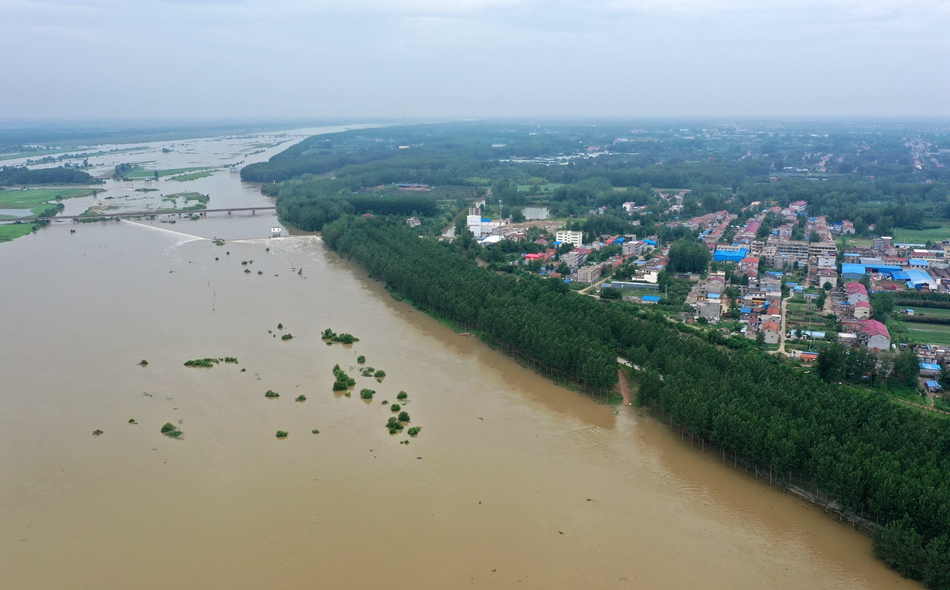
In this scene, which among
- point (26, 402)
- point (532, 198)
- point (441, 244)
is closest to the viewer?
point (26, 402)

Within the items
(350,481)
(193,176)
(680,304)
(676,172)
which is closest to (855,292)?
(680,304)

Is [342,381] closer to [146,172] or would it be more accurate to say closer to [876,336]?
[876,336]

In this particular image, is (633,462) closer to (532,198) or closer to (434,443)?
(434,443)

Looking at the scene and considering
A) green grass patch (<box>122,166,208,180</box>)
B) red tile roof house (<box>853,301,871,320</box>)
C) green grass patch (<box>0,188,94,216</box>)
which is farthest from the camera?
green grass patch (<box>122,166,208,180</box>)

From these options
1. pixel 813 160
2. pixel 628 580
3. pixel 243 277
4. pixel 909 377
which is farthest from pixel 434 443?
pixel 813 160

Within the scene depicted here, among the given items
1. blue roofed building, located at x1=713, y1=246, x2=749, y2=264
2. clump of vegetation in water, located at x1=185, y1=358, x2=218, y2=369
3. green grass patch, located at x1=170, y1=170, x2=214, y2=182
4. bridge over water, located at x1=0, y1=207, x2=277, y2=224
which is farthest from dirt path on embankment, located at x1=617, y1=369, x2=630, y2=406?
green grass patch, located at x1=170, y1=170, x2=214, y2=182

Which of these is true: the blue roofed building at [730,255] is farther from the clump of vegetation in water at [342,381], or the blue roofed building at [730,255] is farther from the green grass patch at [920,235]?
the clump of vegetation in water at [342,381]

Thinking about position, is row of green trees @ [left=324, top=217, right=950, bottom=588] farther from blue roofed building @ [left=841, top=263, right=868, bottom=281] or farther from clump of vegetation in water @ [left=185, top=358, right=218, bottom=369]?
blue roofed building @ [left=841, top=263, right=868, bottom=281]
